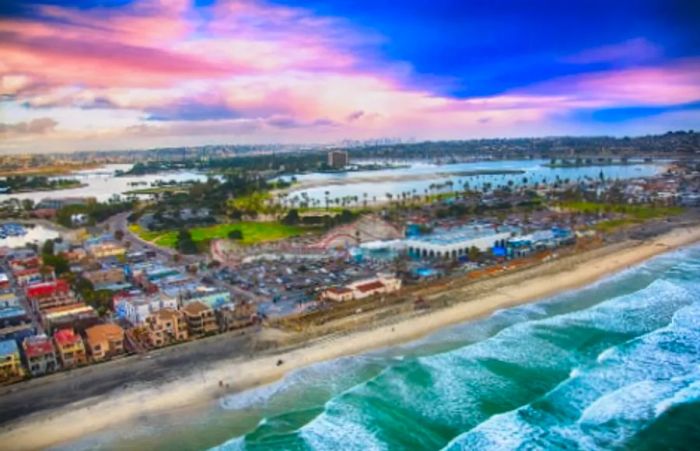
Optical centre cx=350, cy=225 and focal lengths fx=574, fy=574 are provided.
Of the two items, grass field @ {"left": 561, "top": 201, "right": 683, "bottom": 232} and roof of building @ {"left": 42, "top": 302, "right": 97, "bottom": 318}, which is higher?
grass field @ {"left": 561, "top": 201, "right": 683, "bottom": 232}

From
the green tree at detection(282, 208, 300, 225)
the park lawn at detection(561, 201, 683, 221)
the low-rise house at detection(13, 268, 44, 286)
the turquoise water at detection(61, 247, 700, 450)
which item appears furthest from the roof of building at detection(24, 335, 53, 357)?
the park lawn at detection(561, 201, 683, 221)

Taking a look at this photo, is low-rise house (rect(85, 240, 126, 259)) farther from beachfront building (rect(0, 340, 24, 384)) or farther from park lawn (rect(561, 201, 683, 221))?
park lawn (rect(561, 201, 683, 221))

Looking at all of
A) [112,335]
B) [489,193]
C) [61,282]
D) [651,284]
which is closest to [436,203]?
[489,193]

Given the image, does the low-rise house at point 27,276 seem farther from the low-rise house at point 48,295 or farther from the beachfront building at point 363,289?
the beachfront building at point 363,289

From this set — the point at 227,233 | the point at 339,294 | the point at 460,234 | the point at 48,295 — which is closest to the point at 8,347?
the point at 48,295

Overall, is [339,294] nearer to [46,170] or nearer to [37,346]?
[37,346]

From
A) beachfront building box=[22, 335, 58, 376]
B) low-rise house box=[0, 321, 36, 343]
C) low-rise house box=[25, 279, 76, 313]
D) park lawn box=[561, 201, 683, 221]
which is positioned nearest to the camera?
beachfront building box=[22, 335, 58, 376]

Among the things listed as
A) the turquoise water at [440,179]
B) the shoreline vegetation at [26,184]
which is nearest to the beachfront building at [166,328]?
the shoreline vegetation at [26,184]
